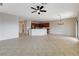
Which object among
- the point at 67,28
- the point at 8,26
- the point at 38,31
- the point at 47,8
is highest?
the point at 47,8

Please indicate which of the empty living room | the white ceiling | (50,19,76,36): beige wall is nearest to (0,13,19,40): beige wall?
the empty living room

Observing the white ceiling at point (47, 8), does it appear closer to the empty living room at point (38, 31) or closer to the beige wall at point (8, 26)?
the empty living room at point (38, 31)

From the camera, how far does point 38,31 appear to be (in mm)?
17891

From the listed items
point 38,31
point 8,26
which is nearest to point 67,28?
point 38,31

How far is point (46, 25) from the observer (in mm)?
27531

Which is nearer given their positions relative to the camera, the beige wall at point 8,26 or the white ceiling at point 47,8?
the white ceiling at point 47,8

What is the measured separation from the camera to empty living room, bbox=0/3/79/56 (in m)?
6.22

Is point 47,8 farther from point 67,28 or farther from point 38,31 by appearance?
point 67,28

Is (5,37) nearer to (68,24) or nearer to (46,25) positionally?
(68,24)

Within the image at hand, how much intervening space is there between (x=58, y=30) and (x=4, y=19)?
37.8 feet

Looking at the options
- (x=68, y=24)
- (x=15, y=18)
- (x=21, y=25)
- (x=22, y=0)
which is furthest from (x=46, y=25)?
(x=22, y=0)

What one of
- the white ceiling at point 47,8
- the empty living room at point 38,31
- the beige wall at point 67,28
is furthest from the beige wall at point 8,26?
the beige wall at point 67,28

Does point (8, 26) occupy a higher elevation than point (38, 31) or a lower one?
higher

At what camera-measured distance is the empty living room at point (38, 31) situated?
6223 mm
